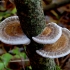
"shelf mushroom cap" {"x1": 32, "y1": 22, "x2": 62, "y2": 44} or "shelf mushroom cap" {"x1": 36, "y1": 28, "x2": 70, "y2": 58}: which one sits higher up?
"shelf mushroom cap" {"x1": 32, "y1": 22, "x2": 62, "y2": 44}

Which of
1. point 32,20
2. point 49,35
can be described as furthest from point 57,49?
point 32,20

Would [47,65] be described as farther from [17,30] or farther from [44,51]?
[17,30]

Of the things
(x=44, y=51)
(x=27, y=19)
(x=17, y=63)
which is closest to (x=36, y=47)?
(x=44, y=51)

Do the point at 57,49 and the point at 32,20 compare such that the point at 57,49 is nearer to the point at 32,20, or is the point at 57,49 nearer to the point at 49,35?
the point at 49,35

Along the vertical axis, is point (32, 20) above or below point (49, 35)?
above
